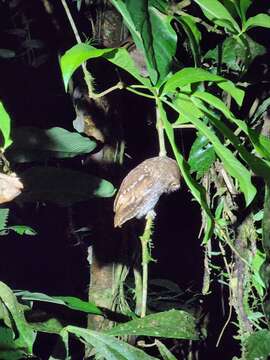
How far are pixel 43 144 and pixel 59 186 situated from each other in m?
0.07

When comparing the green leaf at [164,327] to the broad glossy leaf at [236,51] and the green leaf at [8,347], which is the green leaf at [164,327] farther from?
the broad glossy leaf at [236,51]

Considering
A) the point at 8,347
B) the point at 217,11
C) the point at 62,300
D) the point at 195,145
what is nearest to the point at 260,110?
the point at 195,145

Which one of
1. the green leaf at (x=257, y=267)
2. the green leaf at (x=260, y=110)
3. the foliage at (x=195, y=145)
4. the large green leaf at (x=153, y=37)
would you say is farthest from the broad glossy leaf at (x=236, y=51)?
the green leaf at (x=257, y=267)

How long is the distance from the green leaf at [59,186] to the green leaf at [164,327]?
0.22 metres

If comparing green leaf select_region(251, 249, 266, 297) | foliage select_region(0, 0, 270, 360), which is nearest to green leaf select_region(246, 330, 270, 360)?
foliage select_region(0, 0, 270, 360)

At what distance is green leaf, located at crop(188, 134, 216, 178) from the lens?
1.00 meters

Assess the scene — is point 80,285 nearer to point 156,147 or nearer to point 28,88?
point 156,147

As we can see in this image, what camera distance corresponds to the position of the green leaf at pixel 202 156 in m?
1.00

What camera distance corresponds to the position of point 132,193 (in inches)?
33.9

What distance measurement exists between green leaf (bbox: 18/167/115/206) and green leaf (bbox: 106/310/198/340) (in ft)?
0.73

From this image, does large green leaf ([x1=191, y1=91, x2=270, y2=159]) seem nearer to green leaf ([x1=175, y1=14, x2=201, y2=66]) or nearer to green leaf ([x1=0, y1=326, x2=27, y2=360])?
green leaf ([x1=175, y1=14, x2=201, y2=66])

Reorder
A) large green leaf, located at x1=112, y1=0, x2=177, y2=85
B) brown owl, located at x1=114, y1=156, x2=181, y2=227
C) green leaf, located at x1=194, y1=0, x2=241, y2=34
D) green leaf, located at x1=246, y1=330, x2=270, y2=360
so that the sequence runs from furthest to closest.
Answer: green leaf, located at x1=246, y1=330, x2=270, y2=360, brown owl, located at x1=114, y1=156, x2=181, y2=227, green leaf, located at x1=194, y1=0, x2=241, y2=34, large green leaf, located at x1=112, y1=0, x2=177, y2=85

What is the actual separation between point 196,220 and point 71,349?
0.51 meters

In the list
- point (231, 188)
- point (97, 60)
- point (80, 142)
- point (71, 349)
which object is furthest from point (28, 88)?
point (71, 349)
